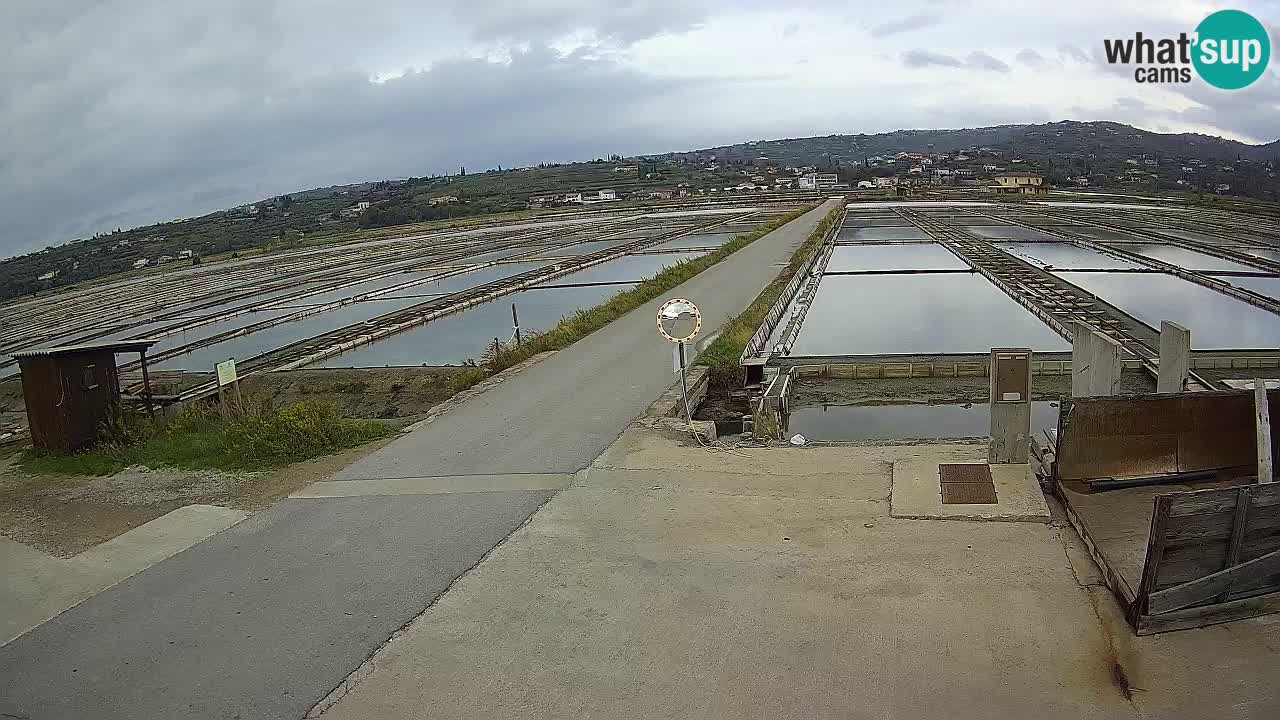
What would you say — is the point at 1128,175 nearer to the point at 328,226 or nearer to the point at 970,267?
the point at 328,226

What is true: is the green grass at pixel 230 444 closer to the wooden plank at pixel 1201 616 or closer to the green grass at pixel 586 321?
the green grass at pixel 586 321

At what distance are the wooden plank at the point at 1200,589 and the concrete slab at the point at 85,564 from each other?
224 inches

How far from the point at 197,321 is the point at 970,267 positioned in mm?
20742

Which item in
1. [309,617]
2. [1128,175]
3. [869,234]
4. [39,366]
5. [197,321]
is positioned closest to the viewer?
[309,617]

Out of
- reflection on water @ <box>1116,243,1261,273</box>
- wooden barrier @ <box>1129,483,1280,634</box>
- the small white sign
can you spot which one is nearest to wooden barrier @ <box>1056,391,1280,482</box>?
wooden barrier @ <box>1129,483,1280,634</box>

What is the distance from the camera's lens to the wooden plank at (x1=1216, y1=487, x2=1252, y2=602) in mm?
4117

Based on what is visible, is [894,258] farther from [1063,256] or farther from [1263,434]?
[1263,434]

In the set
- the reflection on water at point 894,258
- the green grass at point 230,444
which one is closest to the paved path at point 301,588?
the green grass at point 230,444

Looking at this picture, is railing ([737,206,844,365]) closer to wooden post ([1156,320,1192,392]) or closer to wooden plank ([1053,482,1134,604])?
wooden post ([1156,320,1192,392])

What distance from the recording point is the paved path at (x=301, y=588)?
4125 millimetres

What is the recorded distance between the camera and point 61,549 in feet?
20.4

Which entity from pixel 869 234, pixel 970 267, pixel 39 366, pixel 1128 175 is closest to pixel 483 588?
pixel 39 366

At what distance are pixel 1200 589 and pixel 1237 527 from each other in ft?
1.19

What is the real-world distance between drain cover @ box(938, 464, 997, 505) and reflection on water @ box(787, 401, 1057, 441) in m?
3.63
